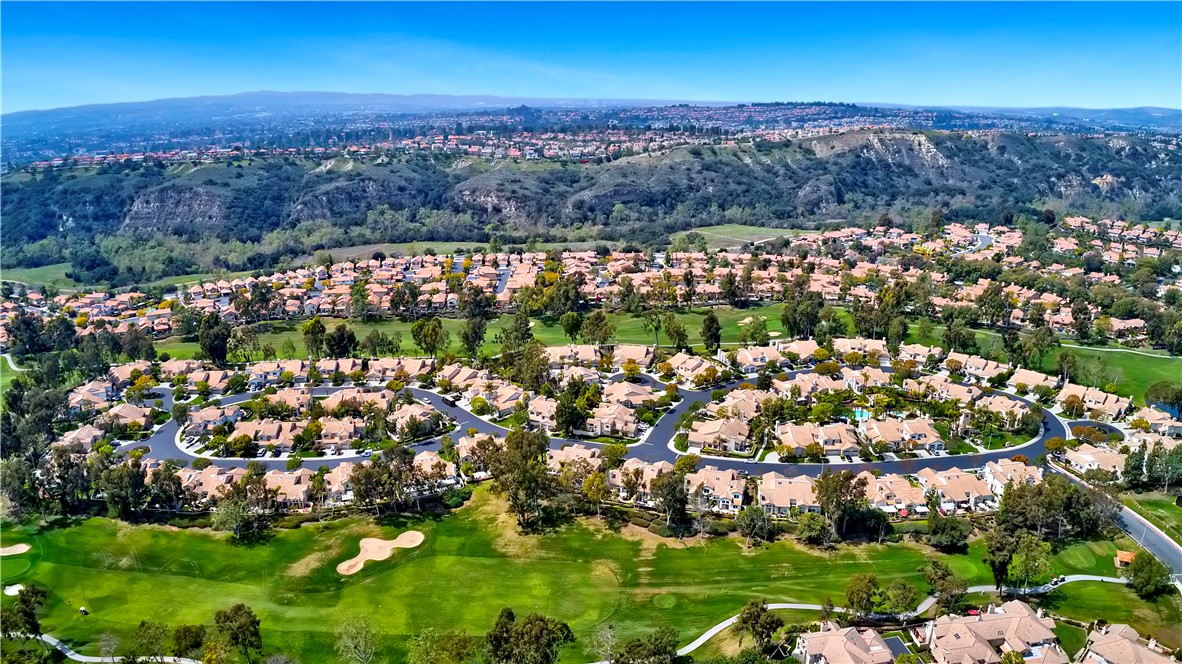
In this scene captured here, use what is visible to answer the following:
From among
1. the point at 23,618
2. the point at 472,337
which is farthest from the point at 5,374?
the point at 23,618

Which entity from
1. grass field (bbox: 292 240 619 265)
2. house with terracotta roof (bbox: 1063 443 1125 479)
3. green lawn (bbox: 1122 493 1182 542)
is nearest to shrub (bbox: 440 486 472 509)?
house with terracotta roof (bbox: 1063 443 1125 479)

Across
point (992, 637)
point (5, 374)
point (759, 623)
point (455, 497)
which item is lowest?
point (5, 374)

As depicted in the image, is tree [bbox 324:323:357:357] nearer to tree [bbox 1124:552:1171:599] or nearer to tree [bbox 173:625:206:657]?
tree [bbox 173:625:206:657]

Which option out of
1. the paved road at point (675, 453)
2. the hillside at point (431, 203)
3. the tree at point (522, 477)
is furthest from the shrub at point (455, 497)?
the hillside at point (431, 203)

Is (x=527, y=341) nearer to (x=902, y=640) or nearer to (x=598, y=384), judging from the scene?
(x=598, y=384)

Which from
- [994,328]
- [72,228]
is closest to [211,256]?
[72,228]

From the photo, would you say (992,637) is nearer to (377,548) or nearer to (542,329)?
(377,548)

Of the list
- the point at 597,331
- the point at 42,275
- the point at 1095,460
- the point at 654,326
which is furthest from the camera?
the point at 42,275
